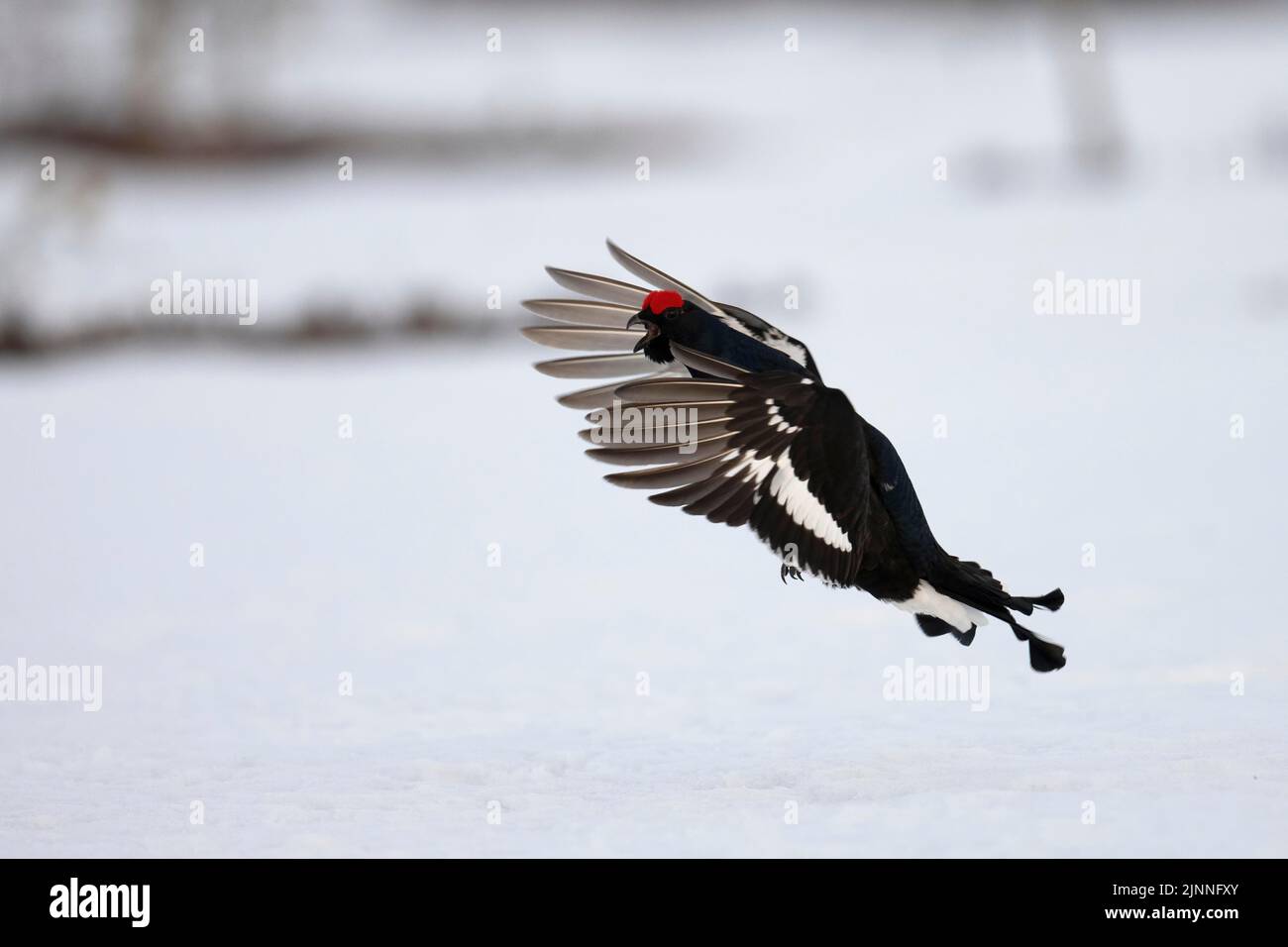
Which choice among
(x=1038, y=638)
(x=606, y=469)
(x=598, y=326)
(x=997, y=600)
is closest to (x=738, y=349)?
(x=598, y=326)

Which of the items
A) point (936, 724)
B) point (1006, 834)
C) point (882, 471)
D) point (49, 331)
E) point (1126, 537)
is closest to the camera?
point (1006, 834)

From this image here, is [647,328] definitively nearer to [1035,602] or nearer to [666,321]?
[666,321]

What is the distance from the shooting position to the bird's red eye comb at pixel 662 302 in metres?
5.22

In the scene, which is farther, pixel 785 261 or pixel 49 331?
pixel 785 261

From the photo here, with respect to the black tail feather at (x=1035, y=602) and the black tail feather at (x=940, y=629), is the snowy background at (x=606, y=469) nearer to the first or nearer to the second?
the black tail feather at (x=940, y=629)

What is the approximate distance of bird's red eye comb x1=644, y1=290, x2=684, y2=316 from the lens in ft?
17.1

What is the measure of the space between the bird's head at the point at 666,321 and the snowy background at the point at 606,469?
130cm

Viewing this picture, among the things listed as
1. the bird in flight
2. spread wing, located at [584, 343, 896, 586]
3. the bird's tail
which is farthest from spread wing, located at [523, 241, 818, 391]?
the bird's tail

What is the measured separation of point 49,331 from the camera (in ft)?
46.5

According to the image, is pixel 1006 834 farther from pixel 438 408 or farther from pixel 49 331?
pixel 49 331

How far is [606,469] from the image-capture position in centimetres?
1175

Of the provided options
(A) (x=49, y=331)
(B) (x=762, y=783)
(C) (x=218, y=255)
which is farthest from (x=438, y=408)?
(B) (x=762, y=783)

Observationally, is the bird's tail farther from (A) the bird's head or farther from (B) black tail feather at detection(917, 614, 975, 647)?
(A) the bird's head

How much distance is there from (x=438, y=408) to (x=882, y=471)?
7.71 metres
